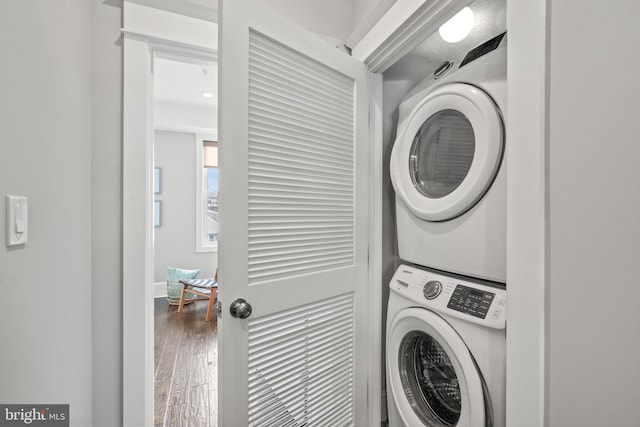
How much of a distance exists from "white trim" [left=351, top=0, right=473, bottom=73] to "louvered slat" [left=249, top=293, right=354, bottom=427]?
1.13m

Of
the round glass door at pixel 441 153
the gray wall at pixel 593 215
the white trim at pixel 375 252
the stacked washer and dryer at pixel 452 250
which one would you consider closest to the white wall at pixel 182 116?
the white trim at pixel 375 252

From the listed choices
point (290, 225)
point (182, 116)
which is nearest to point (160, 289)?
point (182, 116)

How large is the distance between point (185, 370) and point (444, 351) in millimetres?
2001

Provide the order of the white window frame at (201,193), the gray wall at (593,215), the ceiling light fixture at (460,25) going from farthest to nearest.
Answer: the white window frame at (201,193), the ceiling light fixture at (460,25), the gray wall at (593,215)

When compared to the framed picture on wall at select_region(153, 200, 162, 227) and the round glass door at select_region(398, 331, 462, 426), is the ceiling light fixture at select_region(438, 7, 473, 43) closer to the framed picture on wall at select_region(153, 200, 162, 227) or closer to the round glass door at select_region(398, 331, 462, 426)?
the round glass door at select_region(398, 331, 462, 426)

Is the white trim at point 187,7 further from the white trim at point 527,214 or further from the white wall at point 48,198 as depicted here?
the white trim at point 527,214

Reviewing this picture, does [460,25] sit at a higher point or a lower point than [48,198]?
higher

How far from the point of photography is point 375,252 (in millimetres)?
1531

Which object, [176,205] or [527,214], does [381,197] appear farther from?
[176,205]

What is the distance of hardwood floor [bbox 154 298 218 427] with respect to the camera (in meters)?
1.78

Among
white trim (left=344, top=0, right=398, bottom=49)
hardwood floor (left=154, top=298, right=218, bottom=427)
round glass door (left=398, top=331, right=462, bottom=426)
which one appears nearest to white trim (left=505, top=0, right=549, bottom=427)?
round glass door (left=398, top=331, right=462, bottom=426)

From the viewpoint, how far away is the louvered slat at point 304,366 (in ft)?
3.55

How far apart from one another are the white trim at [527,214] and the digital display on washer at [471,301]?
203 millimetres

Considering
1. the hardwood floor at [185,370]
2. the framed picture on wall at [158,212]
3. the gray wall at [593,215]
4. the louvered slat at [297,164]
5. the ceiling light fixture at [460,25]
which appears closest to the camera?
the gray wall at [593,215]
